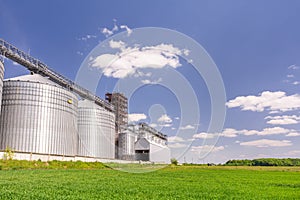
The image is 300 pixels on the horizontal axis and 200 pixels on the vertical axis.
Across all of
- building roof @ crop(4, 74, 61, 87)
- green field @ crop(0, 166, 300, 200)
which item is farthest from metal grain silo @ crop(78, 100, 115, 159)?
green field @ crop(0, 166, 300, 200)

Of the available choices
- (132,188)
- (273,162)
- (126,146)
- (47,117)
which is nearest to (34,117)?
(47,117)

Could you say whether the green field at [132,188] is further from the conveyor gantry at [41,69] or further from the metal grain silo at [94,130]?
the metal grain silo at [94,130]

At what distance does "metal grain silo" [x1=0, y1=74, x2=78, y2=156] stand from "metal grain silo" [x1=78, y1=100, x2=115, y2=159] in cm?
1231

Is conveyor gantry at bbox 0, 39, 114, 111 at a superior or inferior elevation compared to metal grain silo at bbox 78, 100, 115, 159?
superior

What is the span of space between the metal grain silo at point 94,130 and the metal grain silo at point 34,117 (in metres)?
12.3

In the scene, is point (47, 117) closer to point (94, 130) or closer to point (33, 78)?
point (33, 78)

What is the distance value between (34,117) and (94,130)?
80.8 feet

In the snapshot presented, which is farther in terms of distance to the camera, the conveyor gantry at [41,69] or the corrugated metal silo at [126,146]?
the corrugated metal silo at [126,146]

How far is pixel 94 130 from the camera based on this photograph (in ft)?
271

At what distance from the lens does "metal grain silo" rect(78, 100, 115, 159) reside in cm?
7950

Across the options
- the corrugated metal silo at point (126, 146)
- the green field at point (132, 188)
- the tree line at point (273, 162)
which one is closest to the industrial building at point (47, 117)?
the corrugated metal silo at point (126, 146)

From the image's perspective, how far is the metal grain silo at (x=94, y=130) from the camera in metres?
79.5

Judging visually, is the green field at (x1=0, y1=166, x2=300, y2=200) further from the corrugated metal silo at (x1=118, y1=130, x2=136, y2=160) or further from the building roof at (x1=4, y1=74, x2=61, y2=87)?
the corrugated metal silo at (x1=118, y1=130, x2=136, y2=160)

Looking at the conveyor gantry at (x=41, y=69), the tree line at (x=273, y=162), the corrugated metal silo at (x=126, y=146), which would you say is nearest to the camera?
the conveyor gantry at (x=41, y=69)
